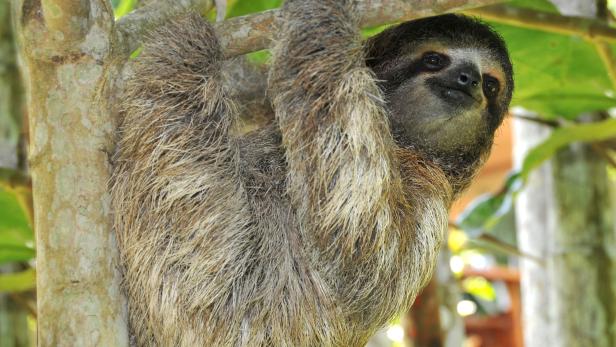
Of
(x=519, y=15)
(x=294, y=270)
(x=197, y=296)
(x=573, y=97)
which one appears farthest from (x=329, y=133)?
(x=573, y=97)

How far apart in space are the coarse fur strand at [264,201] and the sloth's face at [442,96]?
556mm

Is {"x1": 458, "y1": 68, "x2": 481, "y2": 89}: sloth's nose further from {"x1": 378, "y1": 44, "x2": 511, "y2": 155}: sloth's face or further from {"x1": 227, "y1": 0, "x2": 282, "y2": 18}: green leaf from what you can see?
{"x1": 227, "y1": 0, "x2": 282, "y2": 18}: green leaf

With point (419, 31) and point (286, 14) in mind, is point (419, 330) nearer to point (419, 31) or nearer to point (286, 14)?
point (419, 31)

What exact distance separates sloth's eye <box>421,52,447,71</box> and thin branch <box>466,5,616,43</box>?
425mm

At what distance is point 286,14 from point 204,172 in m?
1.19

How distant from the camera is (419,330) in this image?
28.2 feet

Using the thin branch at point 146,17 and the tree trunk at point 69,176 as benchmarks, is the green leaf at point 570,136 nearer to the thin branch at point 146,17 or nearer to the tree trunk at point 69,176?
the thin branch at point 146,17

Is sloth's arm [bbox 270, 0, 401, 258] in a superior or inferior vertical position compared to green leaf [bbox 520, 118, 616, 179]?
superior

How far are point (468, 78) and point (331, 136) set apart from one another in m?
1.35

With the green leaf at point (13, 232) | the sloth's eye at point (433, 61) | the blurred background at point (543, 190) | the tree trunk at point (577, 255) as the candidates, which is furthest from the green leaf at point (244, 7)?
the tree trunk at point (577, 255)

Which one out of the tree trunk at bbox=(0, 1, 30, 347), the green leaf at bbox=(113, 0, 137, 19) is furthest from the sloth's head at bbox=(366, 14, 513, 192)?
the tree trunk at bbox=(0, 1, 30, 347)

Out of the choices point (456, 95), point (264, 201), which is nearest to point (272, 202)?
point (264, 201)

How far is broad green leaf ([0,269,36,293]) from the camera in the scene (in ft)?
22.5

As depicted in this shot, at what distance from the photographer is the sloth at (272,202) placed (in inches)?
206
